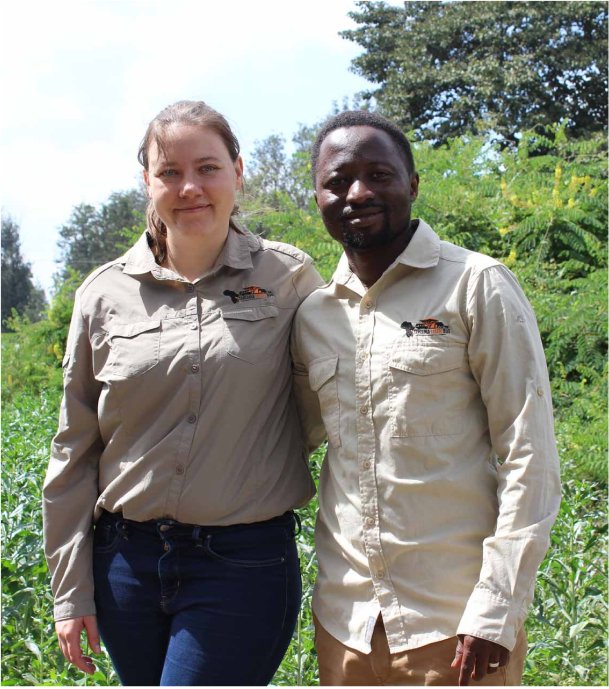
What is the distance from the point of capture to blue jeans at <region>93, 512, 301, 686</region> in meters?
2.26

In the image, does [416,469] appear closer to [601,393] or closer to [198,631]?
[198,631]

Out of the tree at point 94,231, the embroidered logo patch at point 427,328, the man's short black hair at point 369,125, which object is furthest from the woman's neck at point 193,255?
the tree at point 94,231

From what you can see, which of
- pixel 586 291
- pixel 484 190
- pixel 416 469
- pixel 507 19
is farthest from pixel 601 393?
Answer: pixel 507 19

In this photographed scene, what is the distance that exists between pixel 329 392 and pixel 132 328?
61 centimetres

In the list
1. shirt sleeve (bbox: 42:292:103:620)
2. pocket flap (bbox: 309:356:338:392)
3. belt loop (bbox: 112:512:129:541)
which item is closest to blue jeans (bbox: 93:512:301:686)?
belt loop (bbox: 112:512:129:541)

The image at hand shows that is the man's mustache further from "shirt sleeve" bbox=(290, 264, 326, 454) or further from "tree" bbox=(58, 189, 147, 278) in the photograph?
"tree" bbox=(58, 189, 147, 278)

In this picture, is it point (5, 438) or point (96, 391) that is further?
point (5, 438)

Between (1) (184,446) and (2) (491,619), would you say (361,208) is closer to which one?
(1) (184,446)

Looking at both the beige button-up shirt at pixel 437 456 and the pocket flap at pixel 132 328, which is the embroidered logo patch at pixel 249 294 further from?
the beige button-up shirt at pixel 437 456

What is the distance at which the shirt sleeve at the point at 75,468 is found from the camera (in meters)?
2.52

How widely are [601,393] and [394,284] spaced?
5112mm

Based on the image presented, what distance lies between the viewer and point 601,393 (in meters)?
6.89

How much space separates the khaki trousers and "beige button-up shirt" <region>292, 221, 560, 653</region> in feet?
0.09

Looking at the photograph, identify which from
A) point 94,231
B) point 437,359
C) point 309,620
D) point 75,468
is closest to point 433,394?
point 437,359
